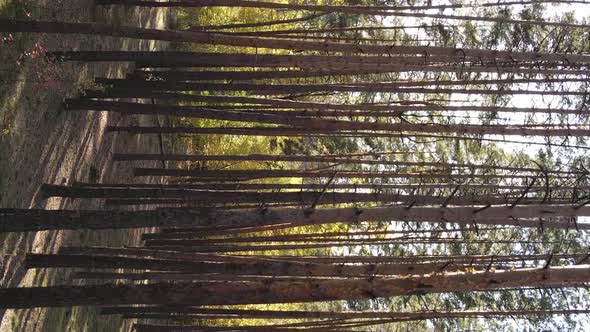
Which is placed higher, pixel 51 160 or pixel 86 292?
pixel 51 160

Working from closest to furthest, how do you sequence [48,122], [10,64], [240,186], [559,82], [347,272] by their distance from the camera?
[347,272]
[10,64]
[48,122]
[559,82]
[240,186]

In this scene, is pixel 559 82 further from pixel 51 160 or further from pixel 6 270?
pixel 6 270

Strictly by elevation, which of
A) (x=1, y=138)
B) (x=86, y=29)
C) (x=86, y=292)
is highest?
(x=86, y=29)

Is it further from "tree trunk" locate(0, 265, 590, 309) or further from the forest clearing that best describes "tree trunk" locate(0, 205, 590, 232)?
"tree trunk" locate(0, 265, 590, 309)

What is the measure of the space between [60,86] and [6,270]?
7.00ft

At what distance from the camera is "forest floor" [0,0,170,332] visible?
641cm

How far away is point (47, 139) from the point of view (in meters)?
7.34

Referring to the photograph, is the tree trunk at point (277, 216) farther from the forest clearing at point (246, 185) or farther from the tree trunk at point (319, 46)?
the tree trunk at point (319, 46)

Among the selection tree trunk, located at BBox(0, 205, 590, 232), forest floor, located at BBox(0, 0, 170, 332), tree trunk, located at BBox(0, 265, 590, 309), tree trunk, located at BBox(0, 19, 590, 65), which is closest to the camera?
tree trunk, located at BBox(0, 265, 590, 309)

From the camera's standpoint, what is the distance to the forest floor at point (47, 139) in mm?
6410

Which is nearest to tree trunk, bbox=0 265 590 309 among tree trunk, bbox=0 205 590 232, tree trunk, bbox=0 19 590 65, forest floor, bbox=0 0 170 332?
tree trunk, bbox=0 205 590 232

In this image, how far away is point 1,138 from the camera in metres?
6.23

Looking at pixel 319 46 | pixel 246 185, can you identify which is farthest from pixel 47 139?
pixel 246 185

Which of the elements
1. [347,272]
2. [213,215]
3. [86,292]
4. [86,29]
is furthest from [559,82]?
[86,292]
